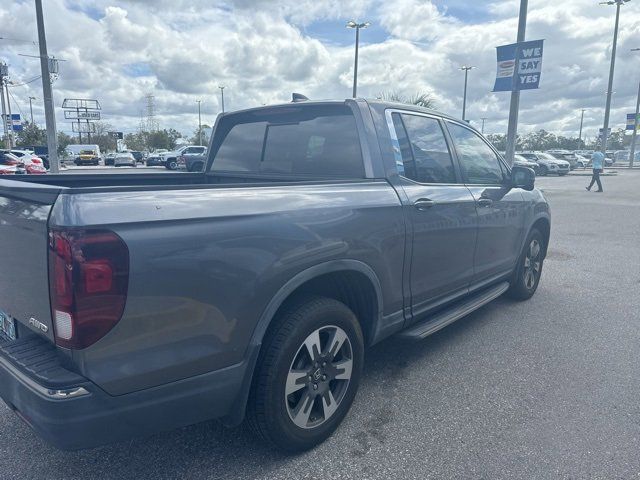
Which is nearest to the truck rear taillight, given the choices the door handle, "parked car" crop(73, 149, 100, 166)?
the door handle

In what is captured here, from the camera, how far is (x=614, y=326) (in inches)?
176

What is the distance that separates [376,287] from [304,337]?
63cm

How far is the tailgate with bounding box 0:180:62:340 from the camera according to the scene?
1854 mm

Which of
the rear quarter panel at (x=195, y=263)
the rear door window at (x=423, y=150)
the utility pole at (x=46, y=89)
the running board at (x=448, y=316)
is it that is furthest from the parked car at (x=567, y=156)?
the rear quarter panel at (x=195, y=263)

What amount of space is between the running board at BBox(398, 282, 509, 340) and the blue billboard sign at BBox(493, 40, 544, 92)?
848cm

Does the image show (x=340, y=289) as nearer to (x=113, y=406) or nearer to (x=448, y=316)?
(x=448, y=316)

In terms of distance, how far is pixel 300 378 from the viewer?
2484 mm

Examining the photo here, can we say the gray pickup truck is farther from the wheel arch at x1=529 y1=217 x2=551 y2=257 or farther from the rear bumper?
the wheel arch at x1=529 y1=217 x2=551 y2=257

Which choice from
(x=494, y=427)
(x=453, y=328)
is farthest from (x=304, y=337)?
(x=453, y=328)

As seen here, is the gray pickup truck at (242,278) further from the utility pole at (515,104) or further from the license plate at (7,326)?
the utility pole at (515,104)

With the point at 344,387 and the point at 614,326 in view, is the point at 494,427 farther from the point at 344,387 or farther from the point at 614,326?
the point at 614,326

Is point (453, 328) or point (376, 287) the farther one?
point (453, 328)

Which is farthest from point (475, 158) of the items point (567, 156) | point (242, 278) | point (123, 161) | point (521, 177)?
point (123, 161)

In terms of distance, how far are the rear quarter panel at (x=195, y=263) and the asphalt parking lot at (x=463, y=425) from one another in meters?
0.82
